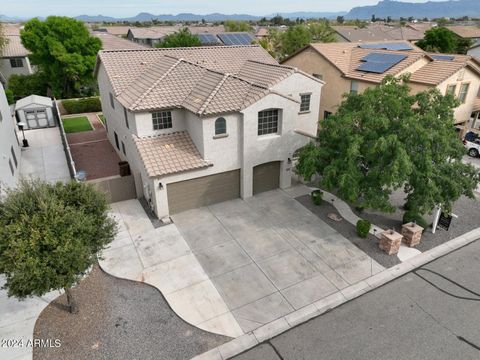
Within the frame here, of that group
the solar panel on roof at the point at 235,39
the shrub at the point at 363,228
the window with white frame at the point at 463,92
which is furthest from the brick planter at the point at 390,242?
the solar panel on roof at the point at 235,39

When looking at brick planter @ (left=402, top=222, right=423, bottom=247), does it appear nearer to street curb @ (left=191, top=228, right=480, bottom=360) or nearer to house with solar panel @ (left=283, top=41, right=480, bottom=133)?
street curb @ (left=191, top=228, right=480, bottom=360)

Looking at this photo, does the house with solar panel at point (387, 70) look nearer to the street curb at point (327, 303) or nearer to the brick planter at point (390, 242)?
the brick planter at point (390, 242)

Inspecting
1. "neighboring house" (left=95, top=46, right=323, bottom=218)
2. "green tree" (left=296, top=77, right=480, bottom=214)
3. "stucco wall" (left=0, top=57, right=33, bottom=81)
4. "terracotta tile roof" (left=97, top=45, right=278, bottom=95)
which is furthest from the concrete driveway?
"stucco wall" (left=0, top=57, right=33, bottom=81)

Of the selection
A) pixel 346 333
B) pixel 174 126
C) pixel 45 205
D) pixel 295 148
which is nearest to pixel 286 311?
pixel 346 333

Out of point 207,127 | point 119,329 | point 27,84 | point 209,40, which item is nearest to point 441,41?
point 209,40

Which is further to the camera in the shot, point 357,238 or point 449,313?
point 357,238

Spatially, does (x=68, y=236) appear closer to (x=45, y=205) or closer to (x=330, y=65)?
(x=45, y=205)
